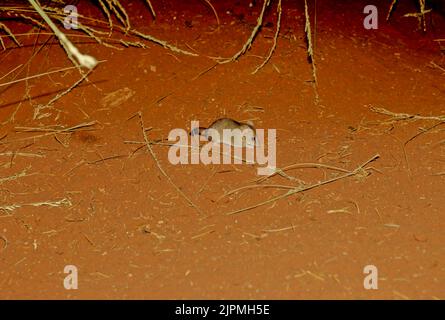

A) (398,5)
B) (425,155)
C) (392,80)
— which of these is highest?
(398,5)

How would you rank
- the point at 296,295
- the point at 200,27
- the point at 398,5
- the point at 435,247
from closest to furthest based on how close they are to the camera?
the point at 296,295 → the point at 435,247 → the point at 200,27 → the point at 398,5

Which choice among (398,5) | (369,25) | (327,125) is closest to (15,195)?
(327,125)

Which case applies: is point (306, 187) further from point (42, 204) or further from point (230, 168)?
point (42, 204)

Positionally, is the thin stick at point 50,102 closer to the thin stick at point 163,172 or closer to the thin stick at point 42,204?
the thin stick at point 163,172

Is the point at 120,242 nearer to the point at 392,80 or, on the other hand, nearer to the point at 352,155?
the point at 352,155
